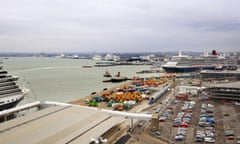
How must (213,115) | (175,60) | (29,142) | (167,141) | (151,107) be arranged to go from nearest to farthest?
(29,142), (167,141), (213,115), (151,107), (175,60)

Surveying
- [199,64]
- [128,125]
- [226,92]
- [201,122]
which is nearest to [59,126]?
[128,125]

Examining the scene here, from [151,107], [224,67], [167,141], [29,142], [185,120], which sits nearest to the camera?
[29,142]

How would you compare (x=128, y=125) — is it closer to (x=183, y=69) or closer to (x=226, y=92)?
(x=226, y=92)

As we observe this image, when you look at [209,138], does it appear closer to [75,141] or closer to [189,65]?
[75,141]

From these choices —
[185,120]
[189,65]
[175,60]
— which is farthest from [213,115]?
[175,60]

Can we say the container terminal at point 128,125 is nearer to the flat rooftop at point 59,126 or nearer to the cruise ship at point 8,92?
the flat rooftop at point 59,126

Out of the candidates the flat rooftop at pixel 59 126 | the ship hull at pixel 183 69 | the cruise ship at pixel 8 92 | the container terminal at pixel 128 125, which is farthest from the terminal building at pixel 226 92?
the ship hull at pixel 183 69
